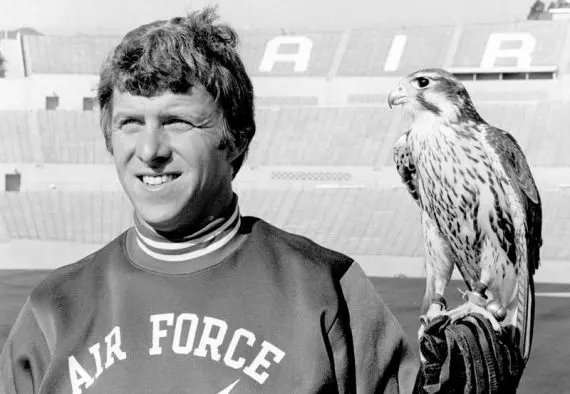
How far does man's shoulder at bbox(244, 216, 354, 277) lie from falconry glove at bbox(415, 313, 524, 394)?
0.18 metres

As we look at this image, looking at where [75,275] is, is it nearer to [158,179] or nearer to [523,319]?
[158,179]

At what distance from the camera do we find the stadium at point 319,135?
19.0 metres

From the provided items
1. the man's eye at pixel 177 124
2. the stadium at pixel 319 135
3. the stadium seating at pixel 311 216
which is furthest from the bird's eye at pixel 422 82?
the stadium seating at pixel 311 216

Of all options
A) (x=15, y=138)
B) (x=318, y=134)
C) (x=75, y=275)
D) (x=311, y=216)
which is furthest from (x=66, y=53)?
(x=75, y=275)

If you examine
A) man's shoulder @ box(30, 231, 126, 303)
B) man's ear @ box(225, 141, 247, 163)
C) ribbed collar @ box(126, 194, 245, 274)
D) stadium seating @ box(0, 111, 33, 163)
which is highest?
man's ear @ box(225, 141, 247, 163)

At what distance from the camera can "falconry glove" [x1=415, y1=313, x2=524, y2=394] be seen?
4.51ft

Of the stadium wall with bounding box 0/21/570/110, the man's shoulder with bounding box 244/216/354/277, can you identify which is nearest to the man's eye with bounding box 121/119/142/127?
the man's shoulder with bounding box 244/216/354/277

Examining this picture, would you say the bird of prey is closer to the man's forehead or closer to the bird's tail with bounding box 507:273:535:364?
the bird's tail with bounding box 507:273:535:364

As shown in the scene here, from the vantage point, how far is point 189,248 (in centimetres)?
140

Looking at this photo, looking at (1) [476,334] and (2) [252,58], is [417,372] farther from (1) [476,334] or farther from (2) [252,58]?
(2) [252,58]

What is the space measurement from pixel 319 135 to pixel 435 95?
1866cm

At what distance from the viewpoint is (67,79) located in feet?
73.7

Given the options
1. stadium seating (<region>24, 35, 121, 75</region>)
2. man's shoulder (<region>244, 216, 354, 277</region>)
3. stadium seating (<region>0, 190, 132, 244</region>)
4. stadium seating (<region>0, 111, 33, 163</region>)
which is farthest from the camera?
stadium seating (<region>24, 35, 121, 75</region>)

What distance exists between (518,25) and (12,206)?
12.0 metres
